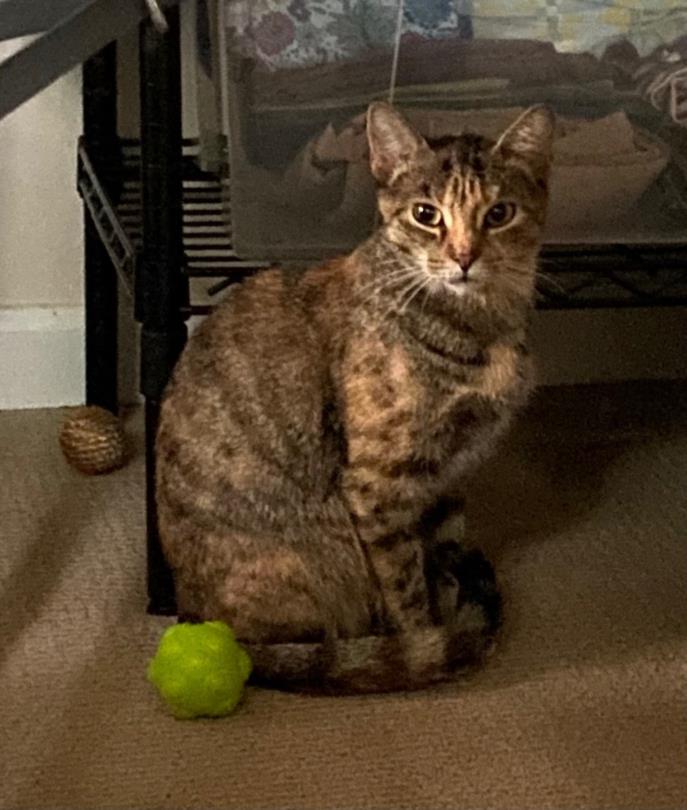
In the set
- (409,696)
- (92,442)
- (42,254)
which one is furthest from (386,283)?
(42,254)

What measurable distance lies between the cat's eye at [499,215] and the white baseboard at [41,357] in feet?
2.72

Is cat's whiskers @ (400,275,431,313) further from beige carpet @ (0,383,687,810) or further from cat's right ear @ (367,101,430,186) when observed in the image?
beige carpet @ (0,383,687,810)

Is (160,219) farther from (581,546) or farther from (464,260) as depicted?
(581,546)

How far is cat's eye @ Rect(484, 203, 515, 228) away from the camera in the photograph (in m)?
1.27

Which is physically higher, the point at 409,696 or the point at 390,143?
the point at 390,143

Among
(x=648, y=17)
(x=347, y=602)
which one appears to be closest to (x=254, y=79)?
(x=648, y=17)

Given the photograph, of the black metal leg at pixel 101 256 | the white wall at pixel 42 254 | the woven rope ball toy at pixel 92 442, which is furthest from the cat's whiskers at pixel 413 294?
the white wall at pixel 42 254

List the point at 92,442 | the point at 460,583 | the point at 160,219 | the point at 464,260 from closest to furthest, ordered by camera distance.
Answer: the point at 464,260, the point at 160,219, the point at 460,583, the point at 92,442

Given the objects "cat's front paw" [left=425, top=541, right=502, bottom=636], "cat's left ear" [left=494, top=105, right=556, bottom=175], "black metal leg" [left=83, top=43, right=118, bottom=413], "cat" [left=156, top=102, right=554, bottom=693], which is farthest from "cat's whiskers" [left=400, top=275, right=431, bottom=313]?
"black metal leg" [left=83, top=43, right=118, bottom=413]

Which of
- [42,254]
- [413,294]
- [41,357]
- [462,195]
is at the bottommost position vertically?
[41,357]

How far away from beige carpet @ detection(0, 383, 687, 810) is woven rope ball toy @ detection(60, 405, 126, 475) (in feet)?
0.07

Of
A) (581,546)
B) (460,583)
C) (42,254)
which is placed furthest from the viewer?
(42,254)

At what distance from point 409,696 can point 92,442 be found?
600mm

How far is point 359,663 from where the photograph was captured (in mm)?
1319
